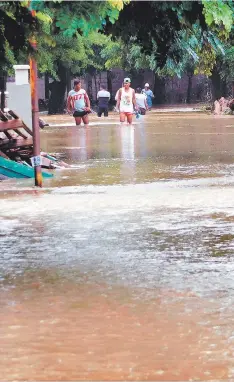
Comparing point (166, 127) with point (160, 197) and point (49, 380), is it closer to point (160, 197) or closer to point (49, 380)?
point (160, 197)

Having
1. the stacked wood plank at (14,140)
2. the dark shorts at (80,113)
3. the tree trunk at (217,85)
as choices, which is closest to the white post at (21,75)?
the stacked wood plank at (14,140)

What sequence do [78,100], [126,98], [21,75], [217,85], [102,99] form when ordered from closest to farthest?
[21,75] → [78,100] → [126,98] → [102,99] → [217,85]

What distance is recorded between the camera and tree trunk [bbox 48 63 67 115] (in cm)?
6022

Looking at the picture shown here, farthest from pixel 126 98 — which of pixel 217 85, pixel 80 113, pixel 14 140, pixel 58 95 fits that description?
pixel 58 95

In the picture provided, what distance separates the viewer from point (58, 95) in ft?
203

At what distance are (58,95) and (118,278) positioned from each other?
54.5 m

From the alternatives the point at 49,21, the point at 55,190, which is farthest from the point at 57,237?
the point at 55,190

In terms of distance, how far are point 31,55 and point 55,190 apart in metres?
4.82

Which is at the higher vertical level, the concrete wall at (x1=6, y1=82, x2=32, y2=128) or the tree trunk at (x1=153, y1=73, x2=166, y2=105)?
the concrete wall at (x1=6, y1=82, x2=32, y2=128)

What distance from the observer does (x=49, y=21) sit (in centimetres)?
825

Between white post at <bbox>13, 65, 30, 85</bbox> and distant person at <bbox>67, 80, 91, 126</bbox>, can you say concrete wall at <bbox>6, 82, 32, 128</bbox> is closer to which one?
white post at <bbox>13, 65, 30, 85</bbox>

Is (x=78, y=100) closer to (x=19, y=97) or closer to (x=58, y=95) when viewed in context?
(x=19, y=97)

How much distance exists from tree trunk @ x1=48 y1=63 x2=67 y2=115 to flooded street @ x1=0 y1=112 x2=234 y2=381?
148ft

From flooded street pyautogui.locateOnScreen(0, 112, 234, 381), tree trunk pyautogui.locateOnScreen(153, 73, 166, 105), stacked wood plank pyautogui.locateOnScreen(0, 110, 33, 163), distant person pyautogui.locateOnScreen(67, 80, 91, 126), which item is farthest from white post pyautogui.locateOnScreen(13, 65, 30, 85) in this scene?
tree trunk pyautogui.locateOnScreen(153, 73, 166, 105)
